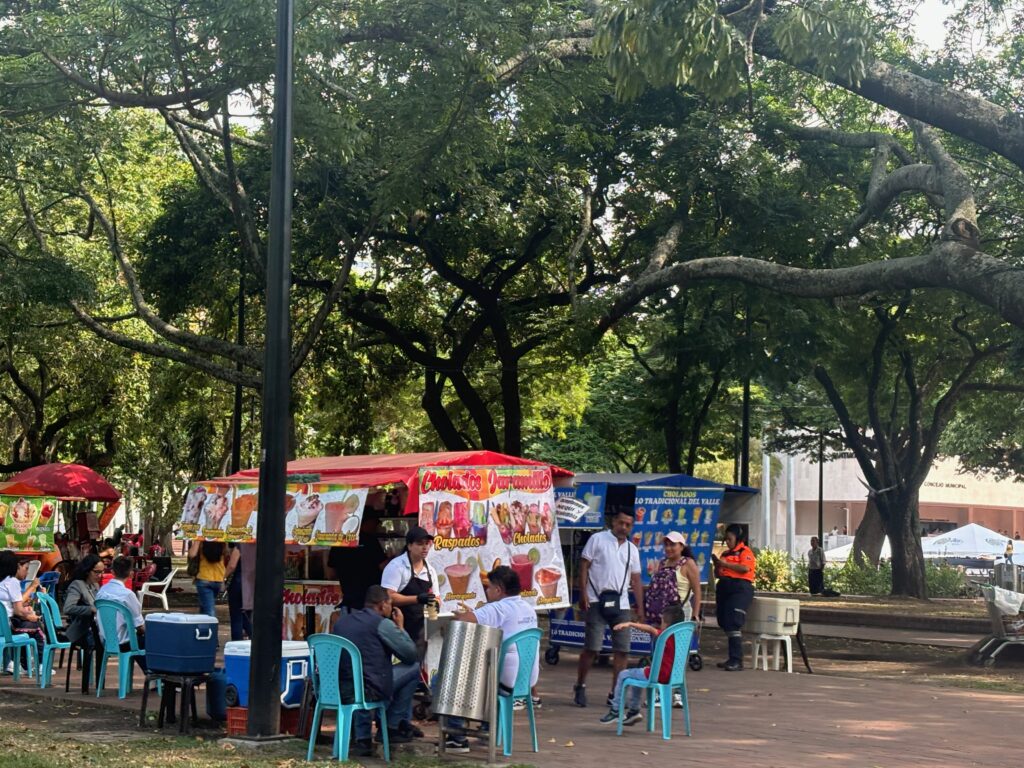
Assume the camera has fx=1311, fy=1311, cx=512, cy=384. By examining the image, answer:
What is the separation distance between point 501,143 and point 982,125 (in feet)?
32.4

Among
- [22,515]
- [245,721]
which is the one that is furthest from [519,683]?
[22,515]

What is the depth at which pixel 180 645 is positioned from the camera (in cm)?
1066

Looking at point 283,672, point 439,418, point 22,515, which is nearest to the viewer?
point 283,672

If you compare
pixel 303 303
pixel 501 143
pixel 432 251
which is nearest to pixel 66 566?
pixel 303 303

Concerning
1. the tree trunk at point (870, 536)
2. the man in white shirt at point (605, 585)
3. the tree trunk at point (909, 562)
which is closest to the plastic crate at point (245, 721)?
the man in white shirt at point (605, 585)

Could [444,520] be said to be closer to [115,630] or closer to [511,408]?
[115,630]

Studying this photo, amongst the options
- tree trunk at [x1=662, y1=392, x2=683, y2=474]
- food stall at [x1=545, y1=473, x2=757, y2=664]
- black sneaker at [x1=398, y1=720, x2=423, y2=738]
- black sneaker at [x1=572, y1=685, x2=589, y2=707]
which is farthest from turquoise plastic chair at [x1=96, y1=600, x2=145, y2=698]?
tree trunk at [x1=662, y1=392, x2=683, y2=474]

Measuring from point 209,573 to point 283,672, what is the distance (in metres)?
7.07

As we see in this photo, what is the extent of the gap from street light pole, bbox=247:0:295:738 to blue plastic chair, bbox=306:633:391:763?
21.5 inches

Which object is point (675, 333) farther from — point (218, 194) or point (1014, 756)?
point (1014, 756)

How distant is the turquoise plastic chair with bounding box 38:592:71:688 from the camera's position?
13490mm

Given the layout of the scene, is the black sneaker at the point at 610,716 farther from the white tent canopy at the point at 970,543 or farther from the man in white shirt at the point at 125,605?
the white tent canopy at the point at 970,543

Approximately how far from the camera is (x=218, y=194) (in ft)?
68.0

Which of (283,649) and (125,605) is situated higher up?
(125,605)
